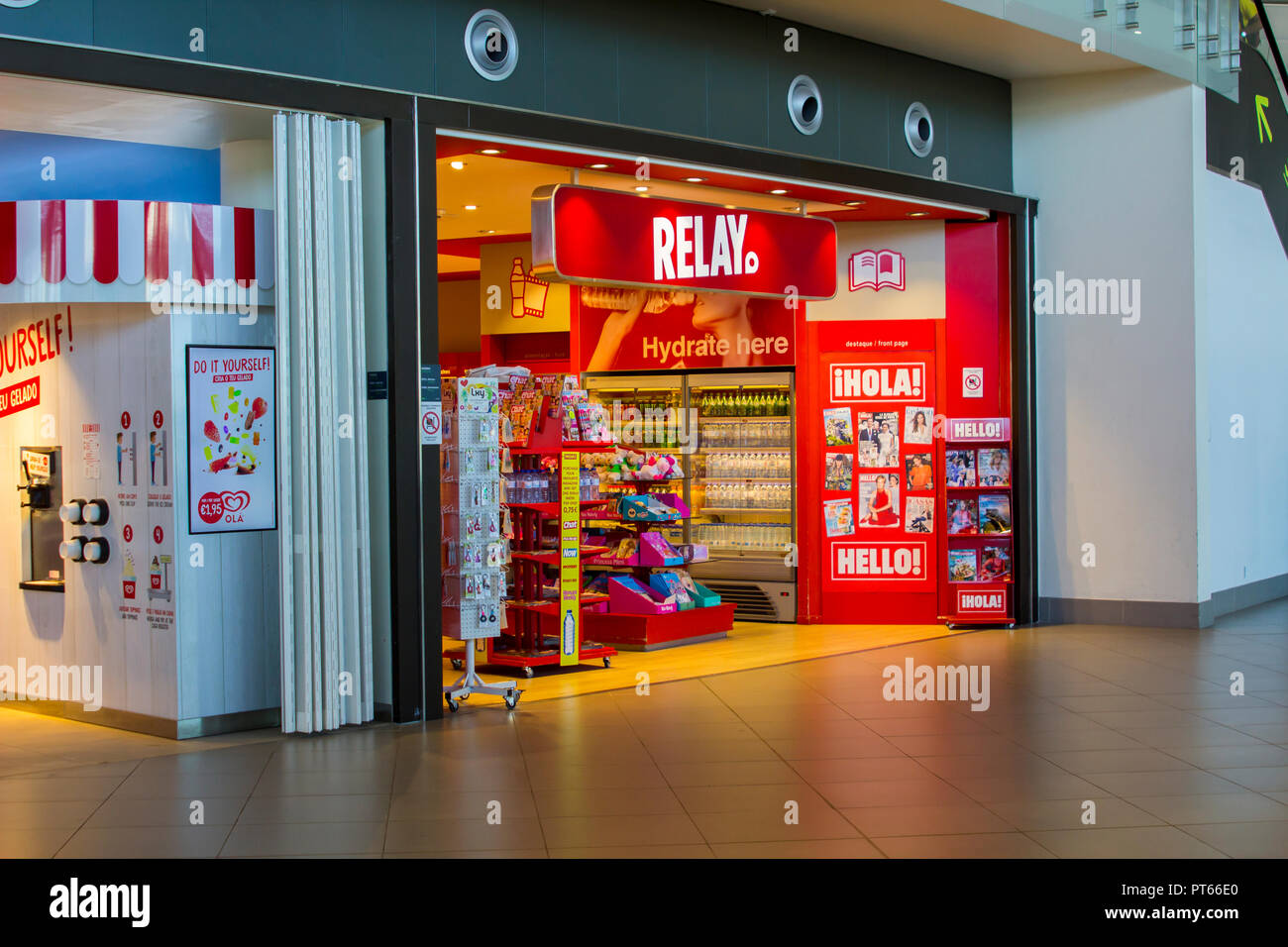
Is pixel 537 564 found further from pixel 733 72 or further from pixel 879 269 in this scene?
pixel 879 269

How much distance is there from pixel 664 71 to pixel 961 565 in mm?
4689

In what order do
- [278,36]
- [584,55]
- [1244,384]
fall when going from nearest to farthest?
[278,36] → [584,55] → [1244,384]

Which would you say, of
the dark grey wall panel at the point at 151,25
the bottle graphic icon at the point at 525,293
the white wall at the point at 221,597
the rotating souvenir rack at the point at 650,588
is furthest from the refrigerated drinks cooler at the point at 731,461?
the dark grey wall panel at the point at 151,25

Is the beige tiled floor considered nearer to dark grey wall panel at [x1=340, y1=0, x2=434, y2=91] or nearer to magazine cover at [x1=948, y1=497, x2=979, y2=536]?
magazine cover at [x1=948, y1=497, x2=979, y2=536]

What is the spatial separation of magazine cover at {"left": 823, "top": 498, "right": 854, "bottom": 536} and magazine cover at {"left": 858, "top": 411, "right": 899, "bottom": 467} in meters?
0.38

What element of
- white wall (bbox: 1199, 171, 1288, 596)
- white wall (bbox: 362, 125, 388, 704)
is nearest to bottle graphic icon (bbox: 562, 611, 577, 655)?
white wall (bbox: 362, 125, 388, 704)

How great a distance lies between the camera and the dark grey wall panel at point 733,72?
321 inches

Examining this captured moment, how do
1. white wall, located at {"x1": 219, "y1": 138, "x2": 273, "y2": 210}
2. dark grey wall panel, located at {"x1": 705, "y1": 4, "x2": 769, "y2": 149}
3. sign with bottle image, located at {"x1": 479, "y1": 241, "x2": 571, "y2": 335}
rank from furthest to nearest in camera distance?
sign with bottle image, located at {"x1": 479, "y1": 241, "x2": 571, "y2": 335} < dark grey wall panel, located at {"x1": 705, "y1": 4, "x2": 769, "y2": 149} < white wall, located at {"x1": 219, "y1": 138, "x2": 273, "y2": 210}

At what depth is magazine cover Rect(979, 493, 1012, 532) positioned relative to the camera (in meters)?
10.5

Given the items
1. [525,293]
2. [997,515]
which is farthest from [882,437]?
[525,293]

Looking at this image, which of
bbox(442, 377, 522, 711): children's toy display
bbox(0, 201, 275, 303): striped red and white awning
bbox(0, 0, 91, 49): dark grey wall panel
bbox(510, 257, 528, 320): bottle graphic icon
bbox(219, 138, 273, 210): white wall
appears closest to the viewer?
bbox(0, 0, 91, 49): dark grey wall panel

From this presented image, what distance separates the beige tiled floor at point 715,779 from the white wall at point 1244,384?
3.03 metres

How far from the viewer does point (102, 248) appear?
21.2 ft

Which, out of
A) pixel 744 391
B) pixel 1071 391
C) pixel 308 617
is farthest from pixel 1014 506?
pixel 308 617
